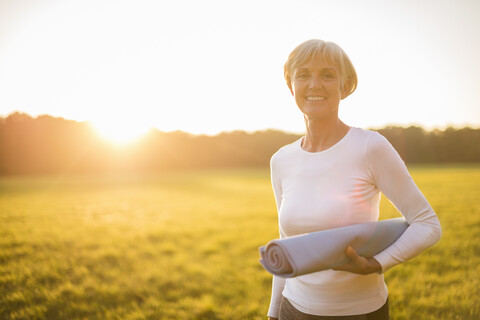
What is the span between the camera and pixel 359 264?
5.68 feet

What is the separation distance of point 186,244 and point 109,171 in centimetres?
5201

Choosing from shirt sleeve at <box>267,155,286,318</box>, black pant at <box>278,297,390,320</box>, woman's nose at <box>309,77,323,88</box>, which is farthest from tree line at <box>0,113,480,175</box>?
woman's nose at <box>309,77,323,88</box>

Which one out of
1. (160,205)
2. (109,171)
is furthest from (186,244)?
(109,171)

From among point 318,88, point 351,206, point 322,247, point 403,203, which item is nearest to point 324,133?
point 318,88

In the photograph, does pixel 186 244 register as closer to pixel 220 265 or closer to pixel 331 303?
pixel 220 265

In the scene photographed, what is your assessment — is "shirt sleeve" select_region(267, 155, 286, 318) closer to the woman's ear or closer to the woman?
the woman

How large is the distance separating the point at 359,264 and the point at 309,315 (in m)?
0.54

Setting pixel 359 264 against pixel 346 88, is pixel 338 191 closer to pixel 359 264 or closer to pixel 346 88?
pixel 359 264

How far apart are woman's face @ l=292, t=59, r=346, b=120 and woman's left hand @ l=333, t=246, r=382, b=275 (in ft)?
2.73

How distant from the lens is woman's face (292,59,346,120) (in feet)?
6.54

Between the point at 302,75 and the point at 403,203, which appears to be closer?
the point at 403,203

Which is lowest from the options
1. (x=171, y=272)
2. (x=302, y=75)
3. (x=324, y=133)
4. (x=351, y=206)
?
(x=171, y=272)

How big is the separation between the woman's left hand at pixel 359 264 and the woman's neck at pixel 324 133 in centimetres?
66

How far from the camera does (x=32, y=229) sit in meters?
11.8
